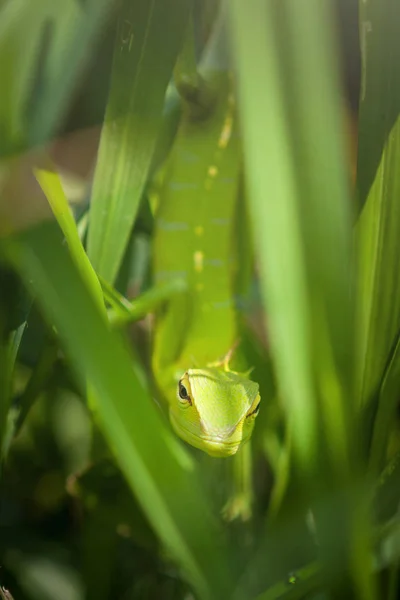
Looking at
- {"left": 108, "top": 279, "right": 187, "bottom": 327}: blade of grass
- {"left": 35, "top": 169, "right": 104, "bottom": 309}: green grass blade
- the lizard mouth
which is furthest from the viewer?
{"left": 108, "top": 279, "right": 187, "bottom": 327}: blade of grass

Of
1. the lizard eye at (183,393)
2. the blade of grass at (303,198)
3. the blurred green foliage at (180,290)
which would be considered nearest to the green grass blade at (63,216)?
the blurred green foliage at (180,290)

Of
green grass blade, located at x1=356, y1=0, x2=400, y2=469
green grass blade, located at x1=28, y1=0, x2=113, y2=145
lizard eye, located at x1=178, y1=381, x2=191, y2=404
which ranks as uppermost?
green grass blade, located at x1=28, y1=0, x2=113, y2=145

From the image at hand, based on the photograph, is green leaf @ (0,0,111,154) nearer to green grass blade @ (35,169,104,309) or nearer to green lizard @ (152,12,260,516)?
green grass blade @ (35,169,104,309)

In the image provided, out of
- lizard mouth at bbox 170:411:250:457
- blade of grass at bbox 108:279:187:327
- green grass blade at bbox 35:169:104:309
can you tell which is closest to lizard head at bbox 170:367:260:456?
lizard mouth at bbox 170:411:250:457

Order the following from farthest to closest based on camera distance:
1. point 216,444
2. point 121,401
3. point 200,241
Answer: point 200,241 → point 216,444 → point 121,401

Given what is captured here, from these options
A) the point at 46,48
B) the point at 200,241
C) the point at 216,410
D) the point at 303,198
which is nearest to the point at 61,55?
the point at 46,48

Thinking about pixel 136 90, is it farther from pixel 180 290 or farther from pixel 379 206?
pixel 180 290

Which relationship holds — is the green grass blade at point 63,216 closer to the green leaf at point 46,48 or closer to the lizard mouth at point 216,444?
the green leaf at point 46,48
